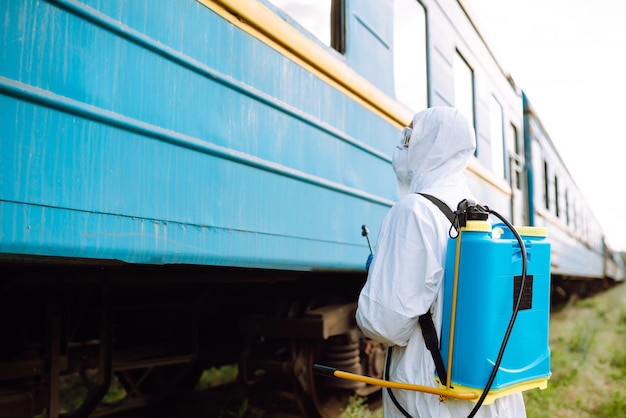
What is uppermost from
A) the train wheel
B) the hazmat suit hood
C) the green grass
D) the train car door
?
the train car door

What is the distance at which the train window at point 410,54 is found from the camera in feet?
10.4

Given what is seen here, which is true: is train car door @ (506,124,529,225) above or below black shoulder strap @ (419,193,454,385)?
above

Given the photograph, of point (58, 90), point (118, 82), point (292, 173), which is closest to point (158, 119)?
point (118, 82)

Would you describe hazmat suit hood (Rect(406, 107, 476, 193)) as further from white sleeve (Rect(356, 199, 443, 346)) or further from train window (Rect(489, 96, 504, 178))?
train window (Rect(489, 96, 504, 178))

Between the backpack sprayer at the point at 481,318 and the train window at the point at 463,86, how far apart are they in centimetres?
274

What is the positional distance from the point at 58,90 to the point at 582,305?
14163 millimetres

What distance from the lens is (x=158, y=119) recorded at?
161cm

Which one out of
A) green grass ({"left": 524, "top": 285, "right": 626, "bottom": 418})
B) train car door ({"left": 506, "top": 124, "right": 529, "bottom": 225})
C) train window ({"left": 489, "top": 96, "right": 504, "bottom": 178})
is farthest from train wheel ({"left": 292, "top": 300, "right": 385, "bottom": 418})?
train car door ({"left": 506, "top": 124, "right": 529, "bottom": 225})

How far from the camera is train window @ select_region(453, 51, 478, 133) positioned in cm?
416

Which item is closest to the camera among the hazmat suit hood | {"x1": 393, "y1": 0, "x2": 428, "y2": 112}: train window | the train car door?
the hazmat suit hood

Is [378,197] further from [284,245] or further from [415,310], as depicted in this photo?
[415,310]

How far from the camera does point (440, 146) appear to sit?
1755 mm

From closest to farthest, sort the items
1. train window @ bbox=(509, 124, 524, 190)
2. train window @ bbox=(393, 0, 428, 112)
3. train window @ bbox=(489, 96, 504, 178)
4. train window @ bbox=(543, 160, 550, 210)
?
train window @ bbox=(393, 0, 428, 112)
train window @ bbox=(489, 96, 504, 178)
train window @ bbox=(509, 124, 524, 190)
train window @ bbox=(543, 160, 550, 210)

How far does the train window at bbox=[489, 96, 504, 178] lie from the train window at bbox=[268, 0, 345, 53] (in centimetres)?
278
